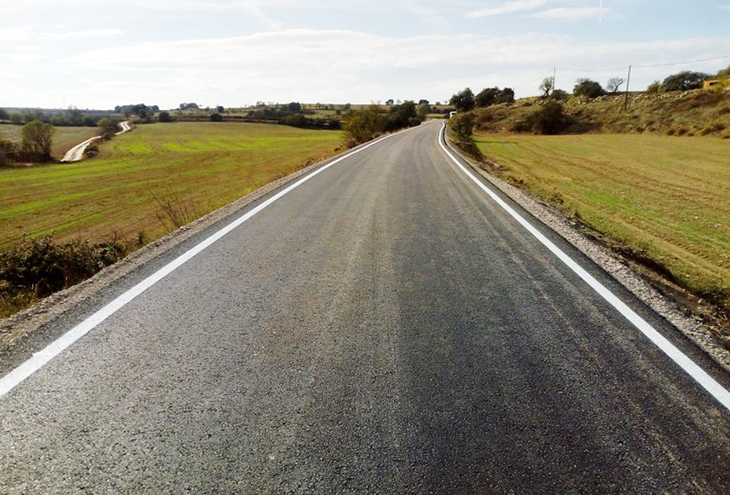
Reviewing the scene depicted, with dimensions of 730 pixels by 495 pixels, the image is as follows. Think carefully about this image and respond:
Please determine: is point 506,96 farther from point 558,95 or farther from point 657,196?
point 657,196

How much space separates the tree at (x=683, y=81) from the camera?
6819 cm

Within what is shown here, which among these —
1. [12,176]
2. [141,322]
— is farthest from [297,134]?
[141,322]

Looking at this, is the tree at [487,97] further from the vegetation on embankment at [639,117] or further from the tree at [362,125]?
the tree at [362,125]

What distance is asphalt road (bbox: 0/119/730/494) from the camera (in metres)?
2.08

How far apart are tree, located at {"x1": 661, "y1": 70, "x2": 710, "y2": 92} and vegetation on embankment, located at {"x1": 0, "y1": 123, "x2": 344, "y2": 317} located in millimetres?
63148

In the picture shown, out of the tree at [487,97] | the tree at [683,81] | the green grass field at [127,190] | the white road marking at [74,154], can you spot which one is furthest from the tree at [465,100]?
the white road marking at [74,154]

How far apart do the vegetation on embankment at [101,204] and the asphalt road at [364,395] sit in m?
2.62

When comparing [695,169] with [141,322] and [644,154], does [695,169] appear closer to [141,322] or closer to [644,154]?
[644,154]

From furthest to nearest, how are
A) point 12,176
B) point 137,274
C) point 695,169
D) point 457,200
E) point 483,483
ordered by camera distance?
point 12,176
point 695,169
point 457,200
point 137,274
point 483,483

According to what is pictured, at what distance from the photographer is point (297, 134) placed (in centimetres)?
8388

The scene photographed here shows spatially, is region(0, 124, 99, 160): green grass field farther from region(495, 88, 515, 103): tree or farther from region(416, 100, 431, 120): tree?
region(495, 88, 515, 103): tree

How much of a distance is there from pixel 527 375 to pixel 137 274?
3931mm

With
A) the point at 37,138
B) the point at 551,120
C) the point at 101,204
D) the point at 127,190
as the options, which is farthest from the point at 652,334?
the point at 37,138

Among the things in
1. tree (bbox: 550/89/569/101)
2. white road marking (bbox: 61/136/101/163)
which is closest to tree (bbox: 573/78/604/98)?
tree (bbox: 550/89/569/101)
